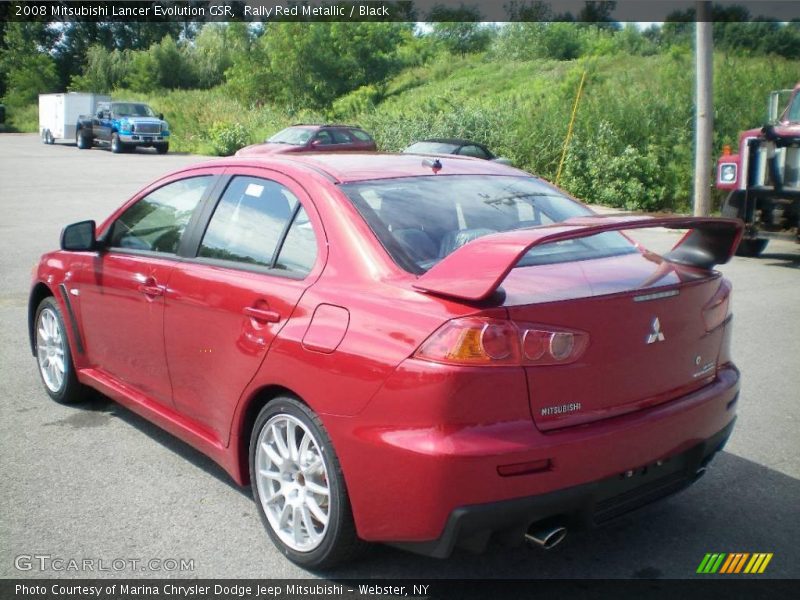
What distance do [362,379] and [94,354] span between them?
8.34 feet

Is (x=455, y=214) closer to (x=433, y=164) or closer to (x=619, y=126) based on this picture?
(x=433, y=164)

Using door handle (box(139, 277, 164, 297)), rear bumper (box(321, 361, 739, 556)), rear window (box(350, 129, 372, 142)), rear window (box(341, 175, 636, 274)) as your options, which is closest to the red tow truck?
rear window (box(341, 175, 636, 274))

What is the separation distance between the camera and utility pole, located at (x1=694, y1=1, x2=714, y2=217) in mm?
14289

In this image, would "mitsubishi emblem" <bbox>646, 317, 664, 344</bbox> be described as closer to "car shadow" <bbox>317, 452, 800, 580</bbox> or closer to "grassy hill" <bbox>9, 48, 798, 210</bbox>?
"car shadow" <bbox>317, 452, 800, 580</bbox>

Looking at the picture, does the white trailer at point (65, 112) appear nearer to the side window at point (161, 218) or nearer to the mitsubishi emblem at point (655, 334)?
the side window at point (161, 218)

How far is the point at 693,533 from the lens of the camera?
375 centimetres

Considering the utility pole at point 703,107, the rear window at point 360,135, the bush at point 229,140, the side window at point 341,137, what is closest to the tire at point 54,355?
the utility pole at point 703,107

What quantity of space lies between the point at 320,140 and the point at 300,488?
75.8ft

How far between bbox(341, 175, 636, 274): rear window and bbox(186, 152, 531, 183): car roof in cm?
7

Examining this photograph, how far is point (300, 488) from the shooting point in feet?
11.2

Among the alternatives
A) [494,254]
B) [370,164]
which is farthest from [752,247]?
[494,254]

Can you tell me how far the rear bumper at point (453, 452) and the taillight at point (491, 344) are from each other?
1.7 inches

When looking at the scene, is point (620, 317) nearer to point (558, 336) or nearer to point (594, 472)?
point (558, 336)

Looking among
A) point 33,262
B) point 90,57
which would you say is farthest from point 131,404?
point 90,57
